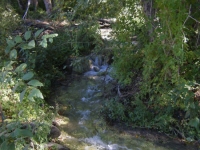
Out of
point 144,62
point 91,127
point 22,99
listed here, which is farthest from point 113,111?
point 22,99

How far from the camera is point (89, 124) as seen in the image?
5297 mm

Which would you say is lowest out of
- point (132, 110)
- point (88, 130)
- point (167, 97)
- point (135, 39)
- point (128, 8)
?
point (88, 130)

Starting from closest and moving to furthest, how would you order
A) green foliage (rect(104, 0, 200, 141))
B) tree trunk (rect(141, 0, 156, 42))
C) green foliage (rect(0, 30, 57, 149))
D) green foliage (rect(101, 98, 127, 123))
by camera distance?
green foliage (rect(0, 30, 57, 149)) < green foliage (rect(104, 0, 200, 141)) < tree trunk (rect(141, 0, 156, 42)) < green foliage (rect(101, 98, 127, 123))

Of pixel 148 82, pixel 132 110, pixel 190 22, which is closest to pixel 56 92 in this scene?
pixel 132 110

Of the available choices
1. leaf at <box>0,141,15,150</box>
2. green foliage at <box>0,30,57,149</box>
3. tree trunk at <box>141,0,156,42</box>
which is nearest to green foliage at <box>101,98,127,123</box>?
green foliage at <box>0,30,57,149</box>

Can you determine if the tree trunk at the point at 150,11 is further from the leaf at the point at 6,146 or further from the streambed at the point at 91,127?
the leaf at the point at 6,146

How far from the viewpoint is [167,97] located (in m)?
4.33

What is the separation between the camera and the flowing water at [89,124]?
14.9 feet

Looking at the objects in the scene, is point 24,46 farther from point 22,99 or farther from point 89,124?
point 89,124

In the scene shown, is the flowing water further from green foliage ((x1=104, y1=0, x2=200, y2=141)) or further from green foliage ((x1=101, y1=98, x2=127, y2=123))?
green foliage ((x1=104, y1=0, x2=200, y2=141))

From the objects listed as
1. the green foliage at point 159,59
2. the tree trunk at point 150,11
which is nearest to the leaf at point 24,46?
the green foliage at point 159,59

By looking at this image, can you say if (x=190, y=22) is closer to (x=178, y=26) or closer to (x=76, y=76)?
(x=178, y=26)

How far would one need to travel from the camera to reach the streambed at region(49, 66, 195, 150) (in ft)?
14.9

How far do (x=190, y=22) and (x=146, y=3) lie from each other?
3.07ft
